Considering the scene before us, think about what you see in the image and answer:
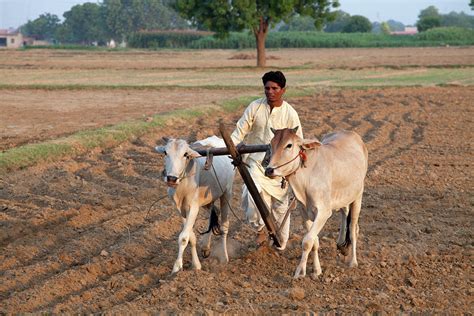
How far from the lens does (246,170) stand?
8.02 meters

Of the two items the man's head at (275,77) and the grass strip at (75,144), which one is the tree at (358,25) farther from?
the man's head at (275,77)

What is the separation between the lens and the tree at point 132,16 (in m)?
146

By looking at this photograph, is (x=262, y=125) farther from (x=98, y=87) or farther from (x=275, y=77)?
(x=98, y=87)

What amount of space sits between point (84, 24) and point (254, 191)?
500ft

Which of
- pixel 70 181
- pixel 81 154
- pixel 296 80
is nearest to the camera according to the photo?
pixel 70 181

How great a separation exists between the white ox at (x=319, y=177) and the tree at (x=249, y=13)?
34.1 meters

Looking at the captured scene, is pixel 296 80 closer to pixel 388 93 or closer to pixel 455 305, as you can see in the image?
pixel 388 93

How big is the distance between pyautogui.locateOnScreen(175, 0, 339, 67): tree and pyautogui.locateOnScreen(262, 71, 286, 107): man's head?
113 feet

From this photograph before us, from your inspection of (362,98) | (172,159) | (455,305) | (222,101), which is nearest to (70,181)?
(172,159)

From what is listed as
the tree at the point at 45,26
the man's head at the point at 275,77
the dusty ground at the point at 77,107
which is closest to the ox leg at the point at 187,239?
the man's head at the point at 275,77

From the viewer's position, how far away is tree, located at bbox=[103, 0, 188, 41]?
145625 mm

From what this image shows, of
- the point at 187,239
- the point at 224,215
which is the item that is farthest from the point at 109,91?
the point at 187,239

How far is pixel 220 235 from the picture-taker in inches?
355

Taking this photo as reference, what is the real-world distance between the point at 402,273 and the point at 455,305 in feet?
3.57
